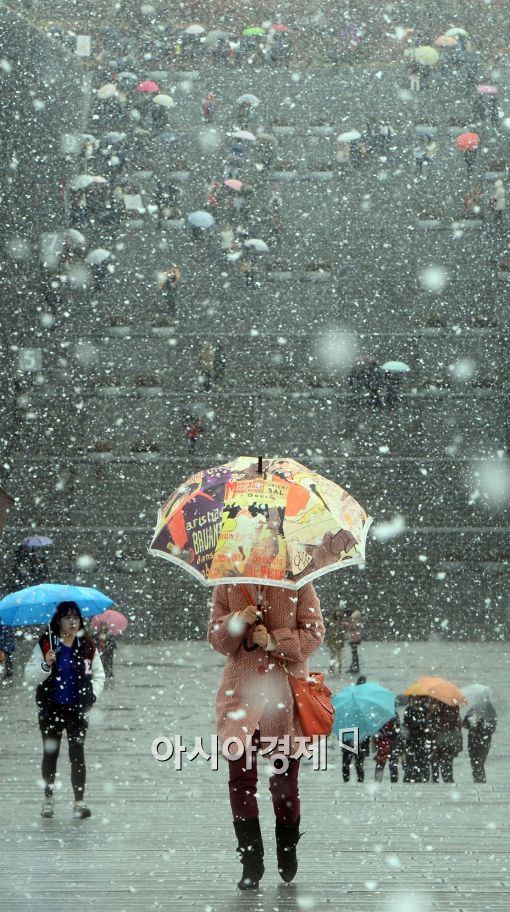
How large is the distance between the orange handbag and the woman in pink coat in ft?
0.09

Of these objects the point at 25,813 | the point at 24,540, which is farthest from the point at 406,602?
the point at 25,813

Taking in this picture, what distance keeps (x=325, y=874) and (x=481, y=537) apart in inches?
622

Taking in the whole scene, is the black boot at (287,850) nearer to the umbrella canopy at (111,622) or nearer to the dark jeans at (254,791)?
the dark jeans at (254,791)

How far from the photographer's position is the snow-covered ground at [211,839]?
5613 mm

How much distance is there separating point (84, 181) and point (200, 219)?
2794 mm

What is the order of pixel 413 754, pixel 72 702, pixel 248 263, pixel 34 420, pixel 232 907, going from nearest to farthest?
pixel 232 907 → pixel 72 702 → pixel 413 754 → pixel 34 420 → pixel 248 263

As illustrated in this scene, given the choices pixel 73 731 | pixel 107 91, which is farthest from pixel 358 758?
pixel 107 91

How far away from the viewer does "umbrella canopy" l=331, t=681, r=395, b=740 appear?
1012 cm

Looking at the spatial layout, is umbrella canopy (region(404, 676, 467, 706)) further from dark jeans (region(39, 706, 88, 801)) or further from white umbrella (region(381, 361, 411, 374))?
white umbrella (region(381, 361, 411, 374))

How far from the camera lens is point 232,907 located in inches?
214

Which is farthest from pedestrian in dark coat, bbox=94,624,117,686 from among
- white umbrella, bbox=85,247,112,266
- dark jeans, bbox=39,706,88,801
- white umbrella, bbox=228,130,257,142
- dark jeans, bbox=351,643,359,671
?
white umbrella, bbox=228,130,257,142

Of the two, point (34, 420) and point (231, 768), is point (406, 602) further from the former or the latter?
point (231, 768)

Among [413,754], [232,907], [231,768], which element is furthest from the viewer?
[413,754]

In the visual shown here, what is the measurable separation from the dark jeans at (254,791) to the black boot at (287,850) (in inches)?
1.1
